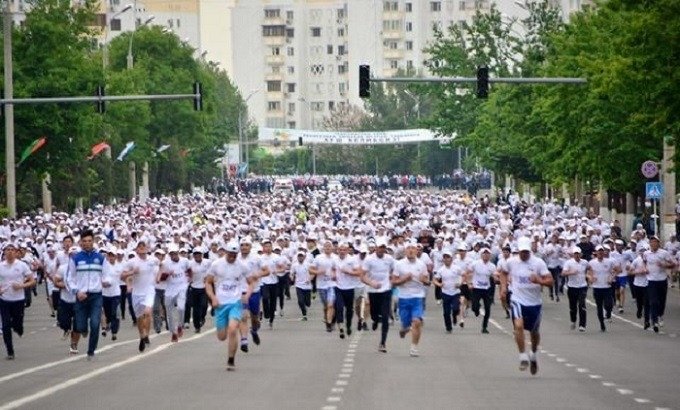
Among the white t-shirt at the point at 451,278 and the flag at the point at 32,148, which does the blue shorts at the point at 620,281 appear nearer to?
the white t-shirt at the point at 451,278

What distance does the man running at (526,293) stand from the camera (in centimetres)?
2698

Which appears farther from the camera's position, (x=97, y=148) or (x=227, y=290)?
(x=97, y=148)

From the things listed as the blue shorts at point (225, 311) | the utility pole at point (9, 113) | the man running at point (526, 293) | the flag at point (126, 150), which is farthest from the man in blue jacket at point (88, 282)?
the flag at point (126, 150)

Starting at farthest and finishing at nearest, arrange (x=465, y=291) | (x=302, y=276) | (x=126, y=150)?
(x=126, y=150) → (x=302, y=276) → (x=465, y=291)

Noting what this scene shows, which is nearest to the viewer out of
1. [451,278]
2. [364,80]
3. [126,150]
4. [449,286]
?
[449,286]

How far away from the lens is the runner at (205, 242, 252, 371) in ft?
92.1

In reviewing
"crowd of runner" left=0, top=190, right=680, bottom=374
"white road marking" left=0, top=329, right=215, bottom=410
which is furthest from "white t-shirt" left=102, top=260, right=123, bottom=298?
"white road marking" left=0, top=329, right=215, bottom=410

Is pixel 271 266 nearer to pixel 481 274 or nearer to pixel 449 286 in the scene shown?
pixel 449 286

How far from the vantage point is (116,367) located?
28500 mm

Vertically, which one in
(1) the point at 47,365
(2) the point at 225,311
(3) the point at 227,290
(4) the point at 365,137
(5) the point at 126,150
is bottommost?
(1) the point at 47,365

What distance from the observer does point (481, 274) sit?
1644 inches

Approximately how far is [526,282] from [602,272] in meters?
13.5

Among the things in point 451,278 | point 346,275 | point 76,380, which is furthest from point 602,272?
point 76,380

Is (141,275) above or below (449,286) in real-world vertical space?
above
